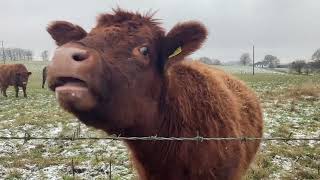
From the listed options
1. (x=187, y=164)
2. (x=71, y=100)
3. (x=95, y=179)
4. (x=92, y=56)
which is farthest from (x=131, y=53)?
(x=95, y=179)

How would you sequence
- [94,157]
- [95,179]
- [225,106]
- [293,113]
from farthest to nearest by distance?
[293,113] → [94,157] → [95,179] → [225,106]

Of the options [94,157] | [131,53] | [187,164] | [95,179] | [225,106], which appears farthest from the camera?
[94,157]

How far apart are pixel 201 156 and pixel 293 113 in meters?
12.0

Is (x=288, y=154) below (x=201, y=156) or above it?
below

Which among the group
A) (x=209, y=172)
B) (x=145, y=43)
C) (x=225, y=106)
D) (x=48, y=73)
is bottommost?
(x=209, y=172)

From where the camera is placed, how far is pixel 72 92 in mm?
2996

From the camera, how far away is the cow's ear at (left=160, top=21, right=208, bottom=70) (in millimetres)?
3795

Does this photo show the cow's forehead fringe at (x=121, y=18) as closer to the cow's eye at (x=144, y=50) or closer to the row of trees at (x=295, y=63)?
the cow's eye at (x=144, y=50)

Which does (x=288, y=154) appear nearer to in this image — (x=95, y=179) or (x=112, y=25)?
(x=95, y=179)

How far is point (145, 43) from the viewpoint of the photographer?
3.65 m

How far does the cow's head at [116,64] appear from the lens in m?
3.04

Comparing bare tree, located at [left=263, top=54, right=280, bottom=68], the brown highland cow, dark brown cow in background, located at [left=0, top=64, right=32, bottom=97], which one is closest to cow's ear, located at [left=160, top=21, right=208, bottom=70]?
the brown highland cow

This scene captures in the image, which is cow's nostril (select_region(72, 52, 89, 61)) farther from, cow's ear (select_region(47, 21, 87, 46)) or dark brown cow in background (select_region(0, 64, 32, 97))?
dark brown cow in background (select_region(0, 64, 32, 97))

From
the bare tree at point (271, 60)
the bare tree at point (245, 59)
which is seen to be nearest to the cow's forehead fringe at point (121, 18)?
the bare tree at point (271, 60)
